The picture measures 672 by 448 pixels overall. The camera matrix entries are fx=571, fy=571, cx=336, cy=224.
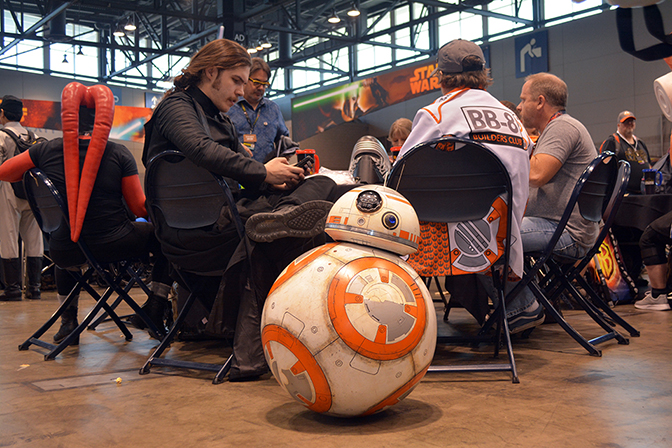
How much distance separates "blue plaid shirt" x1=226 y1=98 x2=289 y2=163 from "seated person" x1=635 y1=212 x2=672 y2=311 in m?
2.75

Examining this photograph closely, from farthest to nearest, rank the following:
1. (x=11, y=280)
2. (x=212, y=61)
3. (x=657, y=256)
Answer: (x=11, y=280) → (x=657, y=256) → (x=212, y=61)

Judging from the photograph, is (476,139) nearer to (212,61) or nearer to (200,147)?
(200,147)

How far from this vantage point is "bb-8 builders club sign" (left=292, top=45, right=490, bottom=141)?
10.5 meters

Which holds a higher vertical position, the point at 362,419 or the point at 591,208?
the point at 591,208

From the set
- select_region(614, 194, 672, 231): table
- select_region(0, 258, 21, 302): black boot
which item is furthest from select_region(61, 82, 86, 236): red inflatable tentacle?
select_region(614, 194, 672, 231): table

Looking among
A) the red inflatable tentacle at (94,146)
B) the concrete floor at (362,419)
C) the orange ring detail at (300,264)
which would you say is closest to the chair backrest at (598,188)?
the concrete floor at (362,419)

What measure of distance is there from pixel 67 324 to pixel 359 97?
984cm

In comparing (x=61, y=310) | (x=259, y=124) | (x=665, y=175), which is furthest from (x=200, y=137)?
(x=665, y=175)

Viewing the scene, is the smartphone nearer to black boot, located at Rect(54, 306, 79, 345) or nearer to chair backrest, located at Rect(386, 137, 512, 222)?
chair backrest, located at Rect(386, 137, 512, 222)

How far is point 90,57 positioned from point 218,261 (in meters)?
21.3

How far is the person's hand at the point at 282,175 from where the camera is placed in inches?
85.2

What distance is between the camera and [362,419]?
1.58 metres

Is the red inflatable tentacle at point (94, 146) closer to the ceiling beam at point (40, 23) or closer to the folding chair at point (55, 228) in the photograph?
the folding chair at point (55, 228)

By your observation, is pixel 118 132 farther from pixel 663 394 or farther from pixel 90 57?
pixel 663 394
